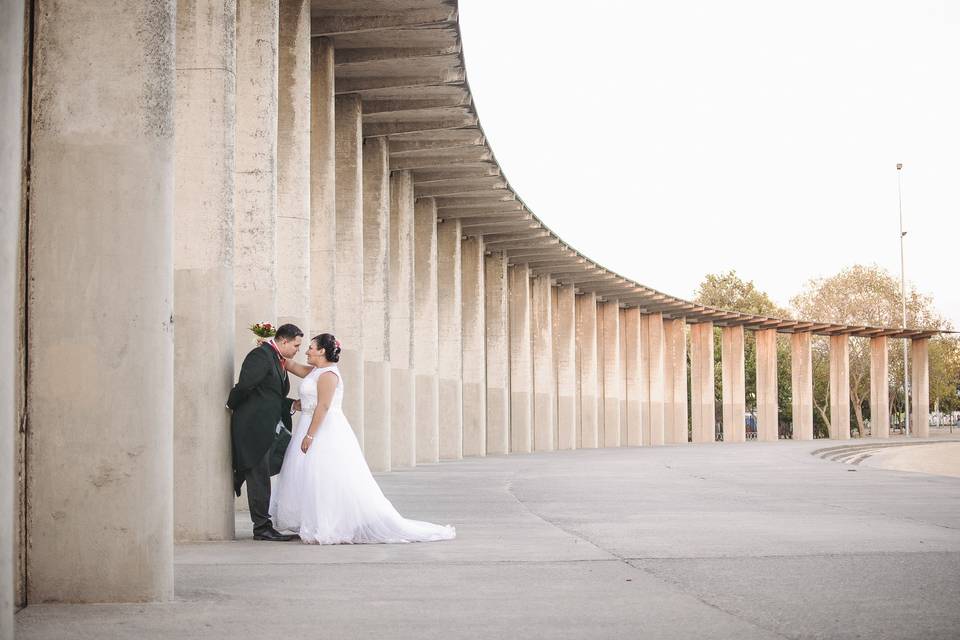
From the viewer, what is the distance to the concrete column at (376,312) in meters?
27.0

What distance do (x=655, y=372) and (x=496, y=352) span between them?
21109mm

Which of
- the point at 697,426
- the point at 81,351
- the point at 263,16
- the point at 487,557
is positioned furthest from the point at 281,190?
Answer: the point at 697,426

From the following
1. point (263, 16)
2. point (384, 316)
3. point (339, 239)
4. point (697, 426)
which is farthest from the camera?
point (697, 426)

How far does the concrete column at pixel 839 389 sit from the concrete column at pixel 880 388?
7.07 feet

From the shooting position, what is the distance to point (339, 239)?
25.2m

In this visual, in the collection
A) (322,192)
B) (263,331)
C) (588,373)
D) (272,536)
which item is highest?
(322,192)

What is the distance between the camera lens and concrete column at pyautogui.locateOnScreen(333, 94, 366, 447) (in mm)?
24219

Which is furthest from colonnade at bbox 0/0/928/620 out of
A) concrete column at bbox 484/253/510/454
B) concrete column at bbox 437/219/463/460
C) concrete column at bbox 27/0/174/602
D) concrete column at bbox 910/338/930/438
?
concrete column at bbox 910/338/930/438

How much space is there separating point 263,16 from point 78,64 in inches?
311

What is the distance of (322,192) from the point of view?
899 inches

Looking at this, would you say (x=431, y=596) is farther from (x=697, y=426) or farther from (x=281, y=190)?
(x=697, y=426)

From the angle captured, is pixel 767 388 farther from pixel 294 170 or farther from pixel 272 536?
pixel 272 536

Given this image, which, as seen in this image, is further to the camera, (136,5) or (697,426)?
(697,426)

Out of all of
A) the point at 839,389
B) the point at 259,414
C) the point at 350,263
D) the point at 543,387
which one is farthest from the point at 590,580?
the point at 839,389
